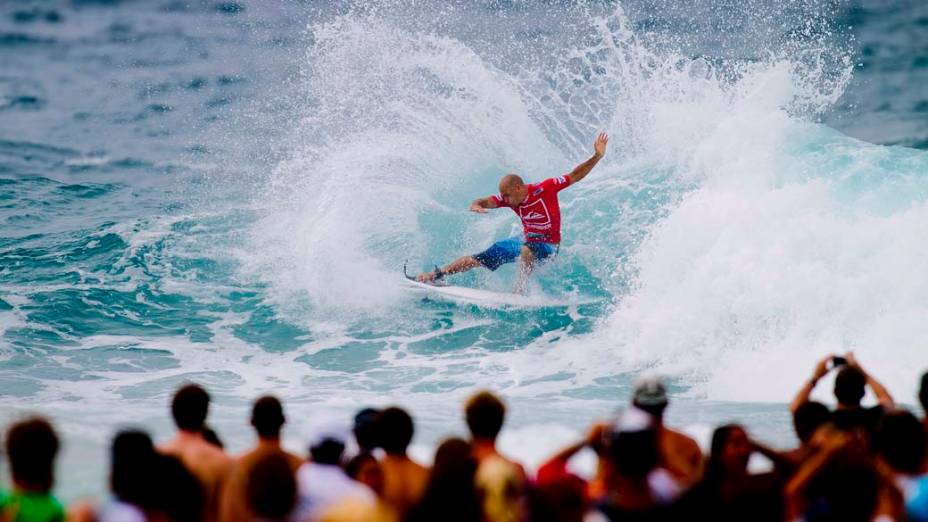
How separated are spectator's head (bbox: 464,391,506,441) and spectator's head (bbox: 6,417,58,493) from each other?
56.5 inches

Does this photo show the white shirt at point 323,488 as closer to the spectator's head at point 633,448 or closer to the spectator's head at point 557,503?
the spectator's head at point 557,503

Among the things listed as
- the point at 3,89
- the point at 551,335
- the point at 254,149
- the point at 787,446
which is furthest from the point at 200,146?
the point at 787,446

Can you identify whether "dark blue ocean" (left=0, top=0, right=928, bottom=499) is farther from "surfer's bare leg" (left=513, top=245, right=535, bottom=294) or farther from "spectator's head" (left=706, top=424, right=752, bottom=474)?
"spectator's head" (left=706, top=424, right=752, bottom=474)

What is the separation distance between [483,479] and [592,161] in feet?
25.0

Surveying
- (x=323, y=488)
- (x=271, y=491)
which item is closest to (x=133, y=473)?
(x=271, y=491)

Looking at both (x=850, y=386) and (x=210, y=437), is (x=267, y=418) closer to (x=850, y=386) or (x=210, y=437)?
(x=210, y=437)

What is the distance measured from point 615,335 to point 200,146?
18.4 metres

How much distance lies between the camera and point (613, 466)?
2.84 m

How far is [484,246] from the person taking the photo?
1481 cm

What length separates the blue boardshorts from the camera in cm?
1109

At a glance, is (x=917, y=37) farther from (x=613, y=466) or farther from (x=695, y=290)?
(x=613, y=466)

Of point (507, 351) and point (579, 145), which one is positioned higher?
point (579, 145)

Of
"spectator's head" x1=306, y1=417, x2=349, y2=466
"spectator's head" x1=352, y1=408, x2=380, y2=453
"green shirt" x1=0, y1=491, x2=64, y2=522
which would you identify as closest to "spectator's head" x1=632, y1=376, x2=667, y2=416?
"spectator's head" x1=352, y1=408, x2=380, y2=453

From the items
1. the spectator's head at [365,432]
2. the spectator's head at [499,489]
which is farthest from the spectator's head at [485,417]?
the spectator's head at [365,432]
